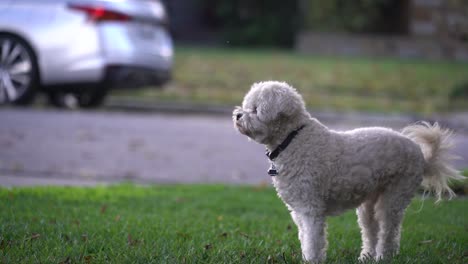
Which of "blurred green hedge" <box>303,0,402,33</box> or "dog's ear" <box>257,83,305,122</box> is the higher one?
"dog's ear" <box>257,83,305,122</box>

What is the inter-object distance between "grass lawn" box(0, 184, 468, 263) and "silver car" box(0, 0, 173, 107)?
4.87m

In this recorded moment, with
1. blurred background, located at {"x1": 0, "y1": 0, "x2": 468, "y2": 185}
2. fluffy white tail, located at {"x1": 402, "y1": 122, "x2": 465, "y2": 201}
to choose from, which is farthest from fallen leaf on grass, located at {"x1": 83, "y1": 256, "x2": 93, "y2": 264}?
blurred background, located at {"x1": 0, "y1": 0, "x2": 468, "y2": 185}

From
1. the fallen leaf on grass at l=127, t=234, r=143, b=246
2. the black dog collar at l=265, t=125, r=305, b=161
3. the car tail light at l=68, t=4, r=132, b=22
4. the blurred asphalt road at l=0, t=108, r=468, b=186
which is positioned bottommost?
the blurred asphalt road at l=0, t=108, r=468, b=186

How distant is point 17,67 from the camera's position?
503 inches

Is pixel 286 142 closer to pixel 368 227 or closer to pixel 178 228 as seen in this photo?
pixel 368 227

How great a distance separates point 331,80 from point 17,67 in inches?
351

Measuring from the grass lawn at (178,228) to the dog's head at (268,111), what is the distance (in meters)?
0.83

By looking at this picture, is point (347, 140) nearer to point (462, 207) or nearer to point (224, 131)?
point (462, 207)

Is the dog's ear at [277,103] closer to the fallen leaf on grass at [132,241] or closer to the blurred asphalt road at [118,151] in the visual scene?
the fallen leaf on grass at [132,241]

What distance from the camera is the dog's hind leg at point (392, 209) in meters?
5.06

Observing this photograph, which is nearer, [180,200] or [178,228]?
[178,228]

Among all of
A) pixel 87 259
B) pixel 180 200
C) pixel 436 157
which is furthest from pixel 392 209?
→ pixel 180 200

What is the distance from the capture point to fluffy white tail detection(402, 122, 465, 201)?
208 inches

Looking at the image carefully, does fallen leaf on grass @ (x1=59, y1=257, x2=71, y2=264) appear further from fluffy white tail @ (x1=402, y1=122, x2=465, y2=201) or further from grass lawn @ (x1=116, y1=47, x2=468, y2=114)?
grass lawn @ (x1=116, y1=47, x2=468, y2=114)
